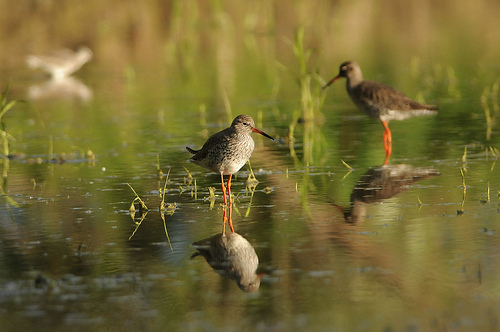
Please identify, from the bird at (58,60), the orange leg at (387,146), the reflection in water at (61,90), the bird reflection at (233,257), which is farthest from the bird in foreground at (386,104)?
the bird at (58,60)

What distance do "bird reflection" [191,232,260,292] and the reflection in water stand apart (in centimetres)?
1292

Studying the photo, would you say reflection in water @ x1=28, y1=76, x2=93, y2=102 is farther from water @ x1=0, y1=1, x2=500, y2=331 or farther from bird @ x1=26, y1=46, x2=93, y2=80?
water @ x1=0, y1=1, x2=500, y2=331

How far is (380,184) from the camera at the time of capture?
30.7 ft

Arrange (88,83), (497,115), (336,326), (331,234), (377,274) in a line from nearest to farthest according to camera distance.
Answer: (336,326)
(377,274)
(331,234)
(497,115)
(88,83)

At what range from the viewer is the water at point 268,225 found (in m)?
5.43

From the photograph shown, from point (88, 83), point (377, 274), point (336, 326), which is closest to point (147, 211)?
point (377, 274)

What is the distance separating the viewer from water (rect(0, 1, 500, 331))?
5.43 metres

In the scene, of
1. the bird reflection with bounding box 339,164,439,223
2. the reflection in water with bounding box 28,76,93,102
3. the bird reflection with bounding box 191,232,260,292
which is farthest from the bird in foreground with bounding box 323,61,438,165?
the reflection in water with bounding box 28,76,93,102

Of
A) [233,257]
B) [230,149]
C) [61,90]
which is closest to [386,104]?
[230,149]

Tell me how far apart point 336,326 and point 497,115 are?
407 inches

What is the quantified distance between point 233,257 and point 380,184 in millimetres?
3232

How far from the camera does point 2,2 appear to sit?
2859 cm

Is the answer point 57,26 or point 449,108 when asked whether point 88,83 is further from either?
point 449,108

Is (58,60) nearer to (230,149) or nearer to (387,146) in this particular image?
(387,146)
